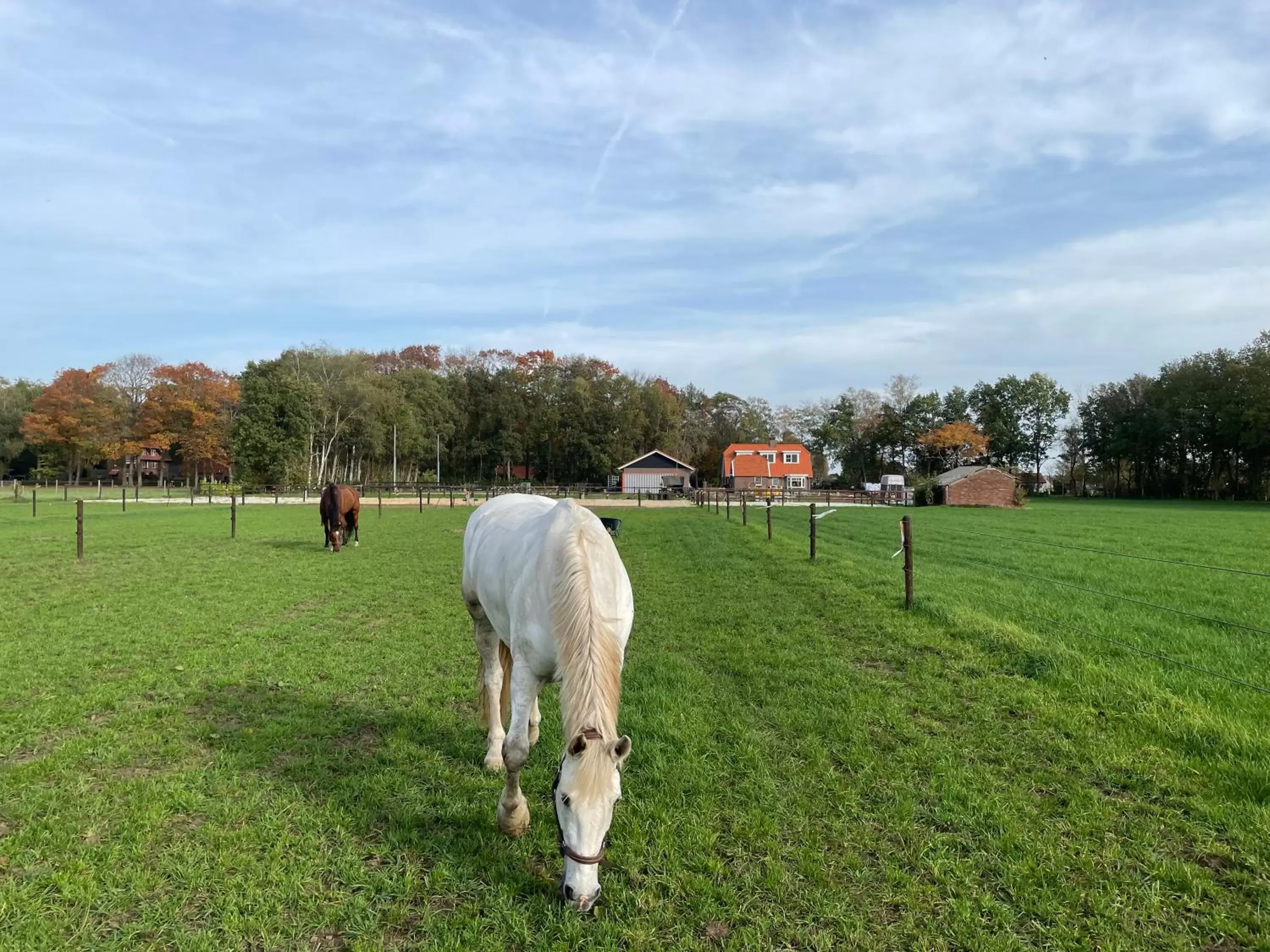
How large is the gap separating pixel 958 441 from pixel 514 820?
70.5m

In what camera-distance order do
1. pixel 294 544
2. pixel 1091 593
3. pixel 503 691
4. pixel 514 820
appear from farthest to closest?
pixel 294 544, pixel 1091 593, pixel 503 691, pixel 514 820

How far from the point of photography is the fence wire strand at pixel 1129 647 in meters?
4.86

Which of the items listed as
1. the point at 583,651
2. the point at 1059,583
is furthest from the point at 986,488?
the point at 583,651

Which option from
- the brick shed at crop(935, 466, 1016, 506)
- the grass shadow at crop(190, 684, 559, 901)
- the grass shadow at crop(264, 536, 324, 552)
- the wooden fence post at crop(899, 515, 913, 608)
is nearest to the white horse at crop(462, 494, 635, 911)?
the grass shadow at crop(190, 684, 559, 901)

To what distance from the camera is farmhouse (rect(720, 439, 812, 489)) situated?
6019cm

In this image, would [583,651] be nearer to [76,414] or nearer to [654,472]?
[654,472]

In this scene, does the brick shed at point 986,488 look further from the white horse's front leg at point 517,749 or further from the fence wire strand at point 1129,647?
the white horse's front leg at point 517,749

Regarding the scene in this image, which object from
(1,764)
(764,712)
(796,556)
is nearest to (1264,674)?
(764,712)

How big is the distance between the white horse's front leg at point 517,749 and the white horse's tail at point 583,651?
30 cm

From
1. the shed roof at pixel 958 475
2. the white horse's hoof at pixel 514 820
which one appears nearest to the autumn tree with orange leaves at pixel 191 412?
the shed roof at pixel 958 475

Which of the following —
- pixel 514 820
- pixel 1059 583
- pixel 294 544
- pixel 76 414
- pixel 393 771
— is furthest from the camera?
pixel 76 414

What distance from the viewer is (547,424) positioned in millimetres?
62875

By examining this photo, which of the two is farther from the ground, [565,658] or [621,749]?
[565,658]

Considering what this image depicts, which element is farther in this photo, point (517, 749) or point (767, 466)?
point (767, 466)
